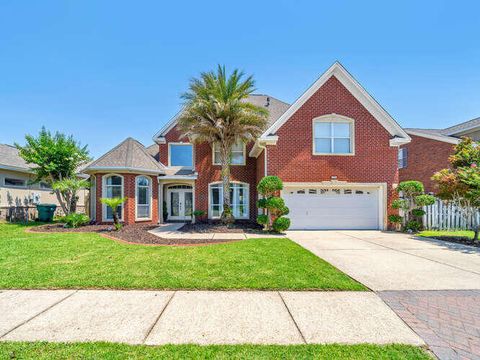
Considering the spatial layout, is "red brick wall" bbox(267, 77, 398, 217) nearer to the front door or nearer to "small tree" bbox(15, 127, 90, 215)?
the front door

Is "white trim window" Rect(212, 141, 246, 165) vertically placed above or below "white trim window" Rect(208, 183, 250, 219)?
above

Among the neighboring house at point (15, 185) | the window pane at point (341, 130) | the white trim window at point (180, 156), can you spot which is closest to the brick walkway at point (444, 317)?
the window pane at point (341, 130)

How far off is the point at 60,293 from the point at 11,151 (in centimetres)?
2163

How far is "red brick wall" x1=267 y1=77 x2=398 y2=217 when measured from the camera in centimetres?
1361

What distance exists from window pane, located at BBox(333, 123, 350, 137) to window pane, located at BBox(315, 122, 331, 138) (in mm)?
370

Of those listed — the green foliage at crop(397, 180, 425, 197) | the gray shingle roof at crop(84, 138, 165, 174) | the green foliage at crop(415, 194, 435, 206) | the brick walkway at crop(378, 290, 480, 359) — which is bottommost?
the brick walkway at crop(378, 290, 480, 359)

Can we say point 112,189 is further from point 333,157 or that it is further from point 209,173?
point 333,157

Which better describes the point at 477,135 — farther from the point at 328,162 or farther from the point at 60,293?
the point at 60,293

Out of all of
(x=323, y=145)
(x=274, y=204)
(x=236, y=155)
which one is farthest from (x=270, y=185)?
(x=236, y=155)

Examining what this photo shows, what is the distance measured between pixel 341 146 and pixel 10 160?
22390 mm

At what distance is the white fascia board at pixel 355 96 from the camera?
13.7 metres

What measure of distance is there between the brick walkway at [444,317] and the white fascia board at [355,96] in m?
10.3

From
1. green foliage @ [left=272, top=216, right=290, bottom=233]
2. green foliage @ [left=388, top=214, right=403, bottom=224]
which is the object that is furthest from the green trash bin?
green foliage @ [left=388, top=214, right=403, bottom=224]

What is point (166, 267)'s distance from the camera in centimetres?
622
